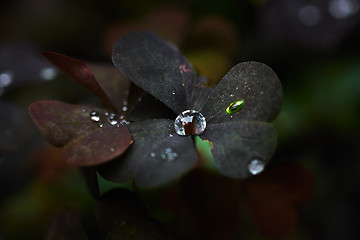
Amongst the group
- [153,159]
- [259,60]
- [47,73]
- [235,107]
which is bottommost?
[47,73]

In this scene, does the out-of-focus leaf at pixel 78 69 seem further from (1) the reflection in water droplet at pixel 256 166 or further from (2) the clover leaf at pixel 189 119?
(1) the reflection in water droplet at pixel 256 166

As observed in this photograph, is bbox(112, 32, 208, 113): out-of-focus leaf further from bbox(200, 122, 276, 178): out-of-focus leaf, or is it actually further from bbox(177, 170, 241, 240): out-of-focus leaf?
bbox(177, 170, 241, 240): out-of-focus leaf

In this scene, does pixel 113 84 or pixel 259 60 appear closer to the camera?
pixel 113 84

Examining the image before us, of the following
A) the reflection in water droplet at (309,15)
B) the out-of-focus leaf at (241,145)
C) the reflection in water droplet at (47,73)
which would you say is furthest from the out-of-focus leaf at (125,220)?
the reflection in water droplet at (309,15)

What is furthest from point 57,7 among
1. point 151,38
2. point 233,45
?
point 151,38

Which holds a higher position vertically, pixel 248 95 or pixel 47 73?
pixel 248 95

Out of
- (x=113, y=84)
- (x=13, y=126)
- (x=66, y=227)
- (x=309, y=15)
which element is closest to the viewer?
(x=66, y=227)

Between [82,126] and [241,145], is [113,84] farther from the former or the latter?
[241,145]

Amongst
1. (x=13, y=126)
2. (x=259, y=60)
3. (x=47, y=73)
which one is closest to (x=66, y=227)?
(x=13, y=126)
